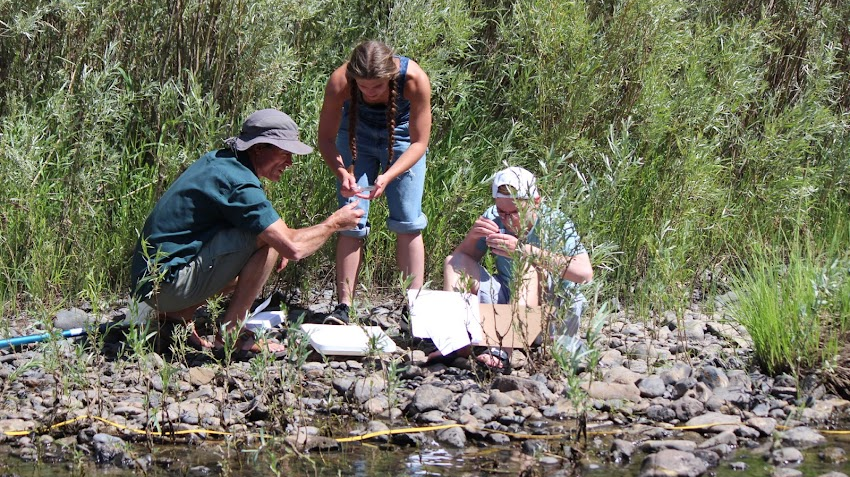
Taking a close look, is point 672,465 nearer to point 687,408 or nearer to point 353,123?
point 687,408

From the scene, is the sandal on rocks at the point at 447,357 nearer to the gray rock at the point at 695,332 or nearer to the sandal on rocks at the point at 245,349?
the sandal on rocks at the point at 245,349

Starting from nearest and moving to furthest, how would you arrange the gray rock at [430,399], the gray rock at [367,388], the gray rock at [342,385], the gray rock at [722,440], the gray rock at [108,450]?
the gray rock at [108,450] < the gray rock at [722,440] < the gray rock at [430,399] < the gray rock at [367,388] < the gray rock at [342,385]

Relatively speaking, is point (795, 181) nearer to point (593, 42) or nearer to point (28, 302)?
point (593, 42)

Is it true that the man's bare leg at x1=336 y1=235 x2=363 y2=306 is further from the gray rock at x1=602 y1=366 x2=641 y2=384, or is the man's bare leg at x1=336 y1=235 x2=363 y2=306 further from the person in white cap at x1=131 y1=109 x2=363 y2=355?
the gray rock at x1=602 y1=366 x2=641 y2=384

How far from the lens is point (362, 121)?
6.04 meters

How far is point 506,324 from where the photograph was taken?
212 inches

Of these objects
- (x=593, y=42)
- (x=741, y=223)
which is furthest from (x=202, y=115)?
(x=741, y=223)

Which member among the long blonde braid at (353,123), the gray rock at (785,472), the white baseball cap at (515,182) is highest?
the long blonde braid at (353,123)

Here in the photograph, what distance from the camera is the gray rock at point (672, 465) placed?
3953mm

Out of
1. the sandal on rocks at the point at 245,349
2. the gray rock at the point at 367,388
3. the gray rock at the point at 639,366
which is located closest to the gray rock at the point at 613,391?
the gray rock at the point at 639,366

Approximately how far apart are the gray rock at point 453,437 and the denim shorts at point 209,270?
4.88ft

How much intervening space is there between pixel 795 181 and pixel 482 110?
7.19 ft

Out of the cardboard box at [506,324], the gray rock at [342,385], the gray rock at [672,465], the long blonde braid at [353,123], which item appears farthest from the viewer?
the long blonde braid at [353,123]

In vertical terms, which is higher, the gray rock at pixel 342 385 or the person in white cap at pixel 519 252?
the person in white cap at pixel 519 252
